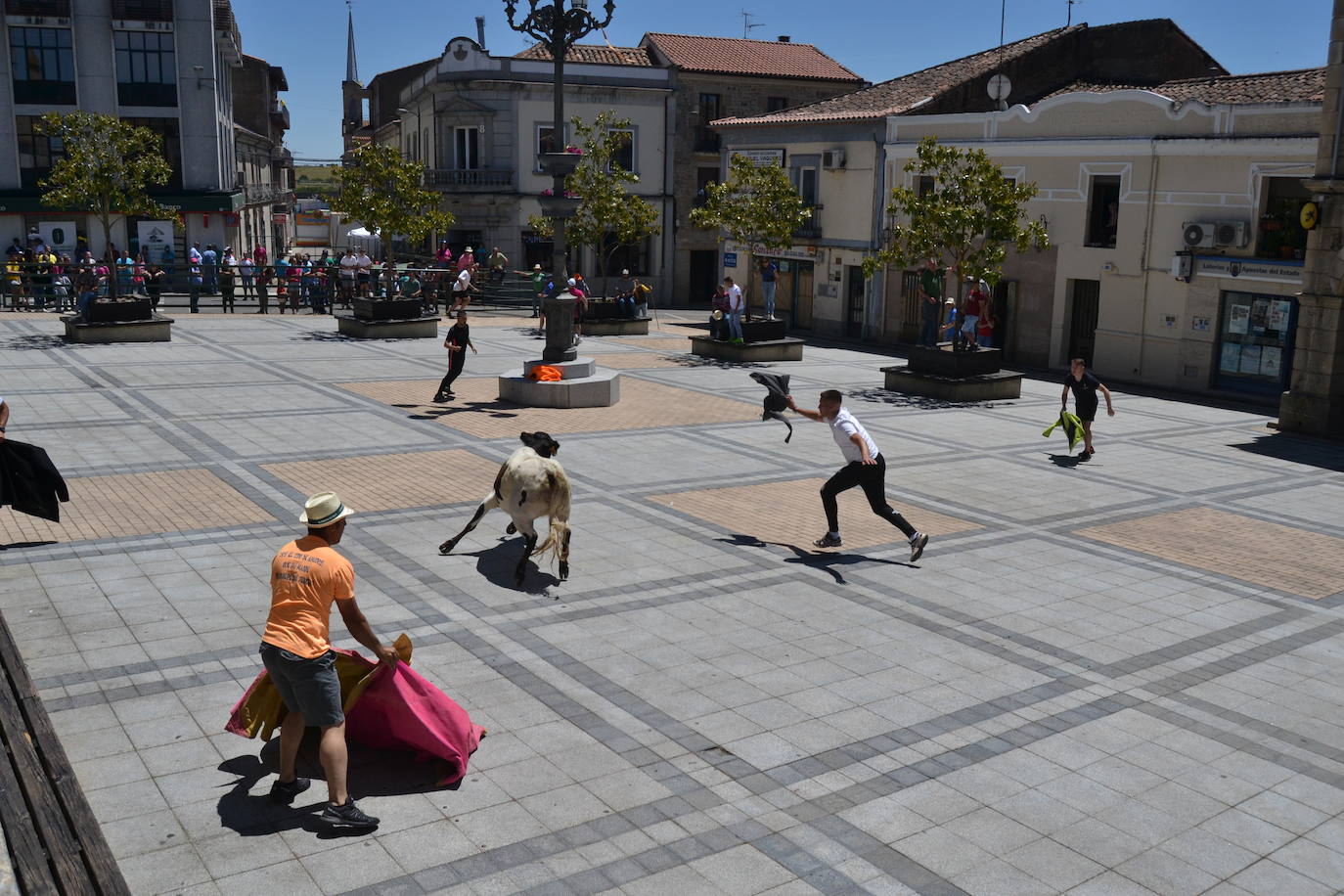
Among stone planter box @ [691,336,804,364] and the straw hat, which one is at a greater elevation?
the straw hat

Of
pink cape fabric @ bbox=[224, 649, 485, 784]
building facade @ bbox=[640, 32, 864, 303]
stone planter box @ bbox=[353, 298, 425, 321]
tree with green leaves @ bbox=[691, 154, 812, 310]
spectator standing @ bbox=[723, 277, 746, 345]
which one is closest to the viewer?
pink cape fabric @ bbox=[224, 649, 485, 784]

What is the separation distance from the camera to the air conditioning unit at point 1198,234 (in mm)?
24094

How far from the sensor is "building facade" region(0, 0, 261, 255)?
40.4 m

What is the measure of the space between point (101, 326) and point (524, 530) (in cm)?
1845

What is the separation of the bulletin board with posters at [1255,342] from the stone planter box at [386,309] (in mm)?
17900

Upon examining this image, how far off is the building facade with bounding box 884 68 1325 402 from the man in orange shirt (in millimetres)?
21509

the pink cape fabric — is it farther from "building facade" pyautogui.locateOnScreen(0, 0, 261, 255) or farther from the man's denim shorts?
"building facade" pyautogui.locateOnScreen(0, 0, 261, 255)

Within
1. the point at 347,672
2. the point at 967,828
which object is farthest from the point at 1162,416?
the point at 347,672

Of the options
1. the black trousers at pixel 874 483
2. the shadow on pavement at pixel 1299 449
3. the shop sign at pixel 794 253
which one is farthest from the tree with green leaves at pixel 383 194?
the black trousers at pixel 874 483

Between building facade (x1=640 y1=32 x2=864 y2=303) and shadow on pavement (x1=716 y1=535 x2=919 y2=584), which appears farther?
building facade (x1=640 y1=32 x2=864 y2=303)

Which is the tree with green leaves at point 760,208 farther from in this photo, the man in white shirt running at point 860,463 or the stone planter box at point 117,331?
the man in white shirt running at point 860,463

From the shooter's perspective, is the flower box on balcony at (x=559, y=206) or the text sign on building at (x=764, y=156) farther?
the text sign on building at (x=764, y=156)

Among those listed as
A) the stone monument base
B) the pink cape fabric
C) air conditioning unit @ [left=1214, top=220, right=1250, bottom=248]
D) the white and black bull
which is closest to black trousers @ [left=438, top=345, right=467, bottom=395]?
the stone monument base

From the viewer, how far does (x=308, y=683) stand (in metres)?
6.21
